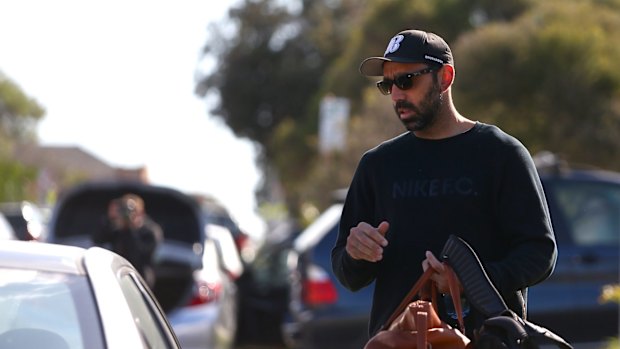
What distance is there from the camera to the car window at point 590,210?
10.8m

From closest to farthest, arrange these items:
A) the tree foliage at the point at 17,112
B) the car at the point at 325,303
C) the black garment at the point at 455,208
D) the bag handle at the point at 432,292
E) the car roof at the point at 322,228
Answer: the bag handle at the point at 432,292 → the black garment at the point at 455,208 → the car at the point at 325,303 → the car roof at the point at 322,228 → the tree foliage at the point at 17,112

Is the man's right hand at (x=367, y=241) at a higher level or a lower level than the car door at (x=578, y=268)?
higher

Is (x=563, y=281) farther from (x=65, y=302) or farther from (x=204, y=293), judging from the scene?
(x=65, y=302)

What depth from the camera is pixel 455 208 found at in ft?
16.1

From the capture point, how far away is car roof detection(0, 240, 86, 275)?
5.12 meters

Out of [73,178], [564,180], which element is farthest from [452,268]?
[73,178]

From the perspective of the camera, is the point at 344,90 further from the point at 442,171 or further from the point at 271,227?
the point at 442,171

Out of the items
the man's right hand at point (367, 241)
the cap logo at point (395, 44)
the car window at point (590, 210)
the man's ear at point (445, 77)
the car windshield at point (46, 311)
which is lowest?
the car window at point (590, 210)

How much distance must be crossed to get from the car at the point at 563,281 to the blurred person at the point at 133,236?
164 centimetres

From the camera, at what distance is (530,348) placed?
441cm

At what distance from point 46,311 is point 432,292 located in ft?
4.07

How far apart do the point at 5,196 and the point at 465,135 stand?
55692 millimetres

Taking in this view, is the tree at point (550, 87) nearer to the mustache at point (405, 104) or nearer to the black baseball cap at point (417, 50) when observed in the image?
the black baseball cap at point (417, 50)

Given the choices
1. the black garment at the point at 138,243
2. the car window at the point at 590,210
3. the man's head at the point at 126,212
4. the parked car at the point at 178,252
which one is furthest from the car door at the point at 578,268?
the man's head at the point at 126,212
